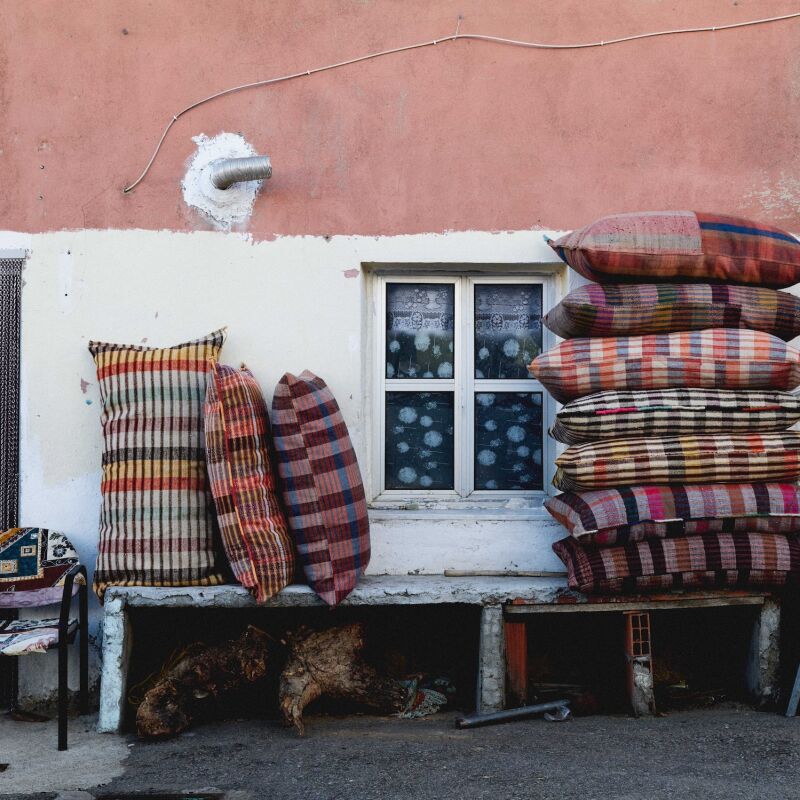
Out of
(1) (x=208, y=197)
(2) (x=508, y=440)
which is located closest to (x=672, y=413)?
(2) (x=508, y=440)

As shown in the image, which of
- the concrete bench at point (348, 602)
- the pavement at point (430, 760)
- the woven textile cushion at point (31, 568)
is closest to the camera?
the pavement at point (430, 760)

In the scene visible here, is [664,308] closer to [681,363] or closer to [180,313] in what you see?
[681,363]

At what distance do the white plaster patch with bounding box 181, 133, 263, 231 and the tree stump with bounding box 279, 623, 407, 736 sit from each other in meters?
1.83

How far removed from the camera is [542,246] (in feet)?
12.5

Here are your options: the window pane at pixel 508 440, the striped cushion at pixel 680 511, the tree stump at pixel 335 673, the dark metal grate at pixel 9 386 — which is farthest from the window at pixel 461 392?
the dark metal grate at pixel 9 386

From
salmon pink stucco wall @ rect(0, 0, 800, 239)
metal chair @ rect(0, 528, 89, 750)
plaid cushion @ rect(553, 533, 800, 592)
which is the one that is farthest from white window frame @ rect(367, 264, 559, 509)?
metal chair @ rect(0, 528, 89, 750)

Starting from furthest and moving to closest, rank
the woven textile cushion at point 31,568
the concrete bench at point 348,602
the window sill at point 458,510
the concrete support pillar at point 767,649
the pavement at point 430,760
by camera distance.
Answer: the window sill at point 458,510 < the woven textile cushion at point 31,568 < the concrete support pillar at point 767,649 < the concrete bench at point 348,602 < the pavement at point 430,760

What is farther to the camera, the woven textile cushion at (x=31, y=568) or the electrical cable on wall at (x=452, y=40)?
the electrical cable on wall at (x=452, y=40)

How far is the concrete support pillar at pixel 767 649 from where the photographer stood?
3.46 meters

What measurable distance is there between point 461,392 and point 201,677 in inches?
65.3

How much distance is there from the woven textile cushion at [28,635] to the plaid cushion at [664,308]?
92.9 inches

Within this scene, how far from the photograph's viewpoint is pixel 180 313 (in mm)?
3814

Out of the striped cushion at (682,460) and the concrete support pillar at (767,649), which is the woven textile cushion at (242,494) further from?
the concrete support pillar at (767,649)

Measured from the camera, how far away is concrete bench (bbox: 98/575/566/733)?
11.0 ft
